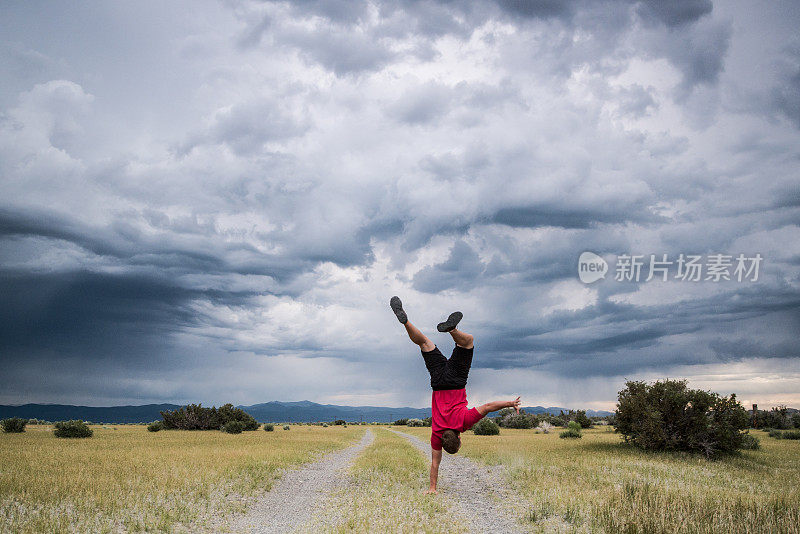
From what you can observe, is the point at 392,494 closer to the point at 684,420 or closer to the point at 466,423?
the point at 466,423

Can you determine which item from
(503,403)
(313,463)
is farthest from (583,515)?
(313,463)

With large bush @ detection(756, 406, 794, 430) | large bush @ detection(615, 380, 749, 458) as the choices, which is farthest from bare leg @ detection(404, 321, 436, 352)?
large bush @ detection(756, 406, 794, 430)

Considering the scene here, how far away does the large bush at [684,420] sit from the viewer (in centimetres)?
2008

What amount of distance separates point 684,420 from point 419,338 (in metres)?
16.9

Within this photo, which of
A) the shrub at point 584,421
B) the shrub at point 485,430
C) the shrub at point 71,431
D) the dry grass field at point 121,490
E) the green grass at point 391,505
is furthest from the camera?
the shrub at point 584,421

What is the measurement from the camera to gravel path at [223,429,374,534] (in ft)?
30.2

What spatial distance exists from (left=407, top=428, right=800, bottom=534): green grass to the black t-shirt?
10.3 ft

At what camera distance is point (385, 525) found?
8.47 metres

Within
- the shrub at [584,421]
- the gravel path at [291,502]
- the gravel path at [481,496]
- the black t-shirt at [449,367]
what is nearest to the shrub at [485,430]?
the shrub at [584,421]

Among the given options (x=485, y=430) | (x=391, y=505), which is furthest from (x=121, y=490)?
(x=485, y=430)

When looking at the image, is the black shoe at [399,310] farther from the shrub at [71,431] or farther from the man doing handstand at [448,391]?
the shrub at [71,431]

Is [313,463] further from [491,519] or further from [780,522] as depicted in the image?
[780,522]

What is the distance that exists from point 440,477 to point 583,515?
606 centimetres

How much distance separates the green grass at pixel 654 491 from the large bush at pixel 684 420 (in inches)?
26.3
